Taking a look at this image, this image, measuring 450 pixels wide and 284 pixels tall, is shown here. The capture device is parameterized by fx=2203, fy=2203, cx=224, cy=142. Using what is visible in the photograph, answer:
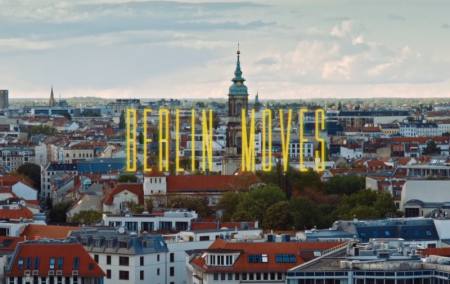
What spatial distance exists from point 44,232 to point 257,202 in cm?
1676

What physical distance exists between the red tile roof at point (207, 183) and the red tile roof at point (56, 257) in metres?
39.1

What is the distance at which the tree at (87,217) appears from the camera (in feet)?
290

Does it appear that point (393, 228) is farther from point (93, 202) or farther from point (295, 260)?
point (93, 202)

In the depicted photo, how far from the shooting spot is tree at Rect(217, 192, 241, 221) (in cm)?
9319

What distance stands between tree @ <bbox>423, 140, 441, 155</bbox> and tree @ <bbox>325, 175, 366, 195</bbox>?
53.8 metres

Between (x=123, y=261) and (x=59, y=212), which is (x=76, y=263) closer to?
(x=123, y=261)

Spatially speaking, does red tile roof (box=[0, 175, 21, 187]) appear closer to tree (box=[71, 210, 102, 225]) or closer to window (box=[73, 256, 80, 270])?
tree (box=[71, 210, 102, 225])

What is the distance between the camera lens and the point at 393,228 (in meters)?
74.2

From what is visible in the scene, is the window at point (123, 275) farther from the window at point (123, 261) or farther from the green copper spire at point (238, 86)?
the green copper spire at point (238, 86)

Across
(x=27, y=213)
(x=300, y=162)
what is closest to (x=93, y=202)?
(x=27, y=213)

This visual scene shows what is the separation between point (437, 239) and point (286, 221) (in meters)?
12.6

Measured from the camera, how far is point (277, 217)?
85750 millimetres

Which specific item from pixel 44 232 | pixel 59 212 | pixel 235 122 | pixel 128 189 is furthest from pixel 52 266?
pixel 235 122

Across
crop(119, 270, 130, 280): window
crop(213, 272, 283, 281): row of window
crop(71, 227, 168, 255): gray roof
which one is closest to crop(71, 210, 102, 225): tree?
crop(71, 227, 168, 255): gray roof
